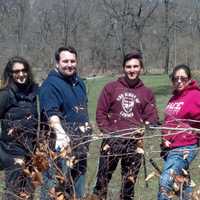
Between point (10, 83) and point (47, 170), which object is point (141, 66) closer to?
point (10, 83)

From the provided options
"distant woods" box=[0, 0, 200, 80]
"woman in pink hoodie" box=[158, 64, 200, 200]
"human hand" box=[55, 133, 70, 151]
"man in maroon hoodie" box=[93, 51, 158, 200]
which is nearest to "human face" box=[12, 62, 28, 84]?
"man in maroon hoodie" box=[93, 51, 158, 200]

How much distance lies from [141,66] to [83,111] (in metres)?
0.88

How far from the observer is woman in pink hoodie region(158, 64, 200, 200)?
489 centimetres

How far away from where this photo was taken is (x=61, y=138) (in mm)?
4496

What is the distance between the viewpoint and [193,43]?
57.2 meters

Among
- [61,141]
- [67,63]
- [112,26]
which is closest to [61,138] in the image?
[61,141]

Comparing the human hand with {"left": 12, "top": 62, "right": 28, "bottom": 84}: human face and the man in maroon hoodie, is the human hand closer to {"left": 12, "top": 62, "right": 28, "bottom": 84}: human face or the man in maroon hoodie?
the man in maroon hoodie

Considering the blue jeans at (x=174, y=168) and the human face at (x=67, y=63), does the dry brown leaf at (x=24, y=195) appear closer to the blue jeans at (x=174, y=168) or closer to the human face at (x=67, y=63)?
the blue jeans at (x=174, y=168)

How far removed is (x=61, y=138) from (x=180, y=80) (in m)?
1.56

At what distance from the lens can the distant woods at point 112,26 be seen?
61938mm

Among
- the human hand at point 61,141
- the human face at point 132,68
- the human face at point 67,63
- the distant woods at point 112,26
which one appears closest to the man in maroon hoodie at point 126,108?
the human face at point 132,68

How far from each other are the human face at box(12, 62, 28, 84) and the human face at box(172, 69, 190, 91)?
1435 mm

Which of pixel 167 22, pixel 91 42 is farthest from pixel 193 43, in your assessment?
pixel 91 42

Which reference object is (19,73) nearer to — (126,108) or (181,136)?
(126,108)
